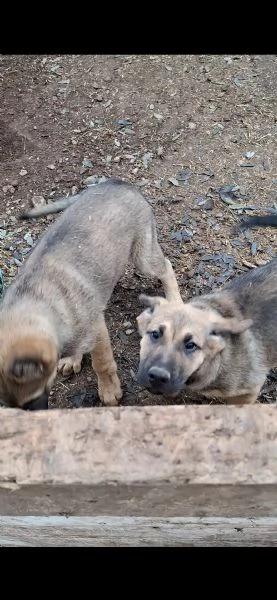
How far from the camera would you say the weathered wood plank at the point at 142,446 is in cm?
259

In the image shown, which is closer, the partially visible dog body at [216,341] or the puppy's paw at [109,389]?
the partially visible dog body at [216,341]

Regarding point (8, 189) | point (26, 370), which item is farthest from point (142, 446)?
point (8, 189)

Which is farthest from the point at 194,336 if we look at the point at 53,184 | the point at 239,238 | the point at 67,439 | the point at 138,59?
the point at 138,59

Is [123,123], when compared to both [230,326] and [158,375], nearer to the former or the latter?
[230,326]

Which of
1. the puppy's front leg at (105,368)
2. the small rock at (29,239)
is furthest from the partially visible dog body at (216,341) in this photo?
the small rock at (29,239)

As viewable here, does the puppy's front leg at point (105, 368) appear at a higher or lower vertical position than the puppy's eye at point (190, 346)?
lower

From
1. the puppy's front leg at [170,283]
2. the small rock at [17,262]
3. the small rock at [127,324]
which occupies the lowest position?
the small rock at [127,324]

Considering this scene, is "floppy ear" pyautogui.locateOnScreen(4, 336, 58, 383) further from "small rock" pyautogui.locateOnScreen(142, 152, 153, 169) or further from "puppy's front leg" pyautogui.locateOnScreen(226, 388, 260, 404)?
"small rock" pyautogui.locateOnScreen(142, 152, 153, 169)

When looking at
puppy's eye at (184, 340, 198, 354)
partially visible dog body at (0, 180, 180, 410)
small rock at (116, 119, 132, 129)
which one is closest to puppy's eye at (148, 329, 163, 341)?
puppy's eye at (184, 340, 198, 354)

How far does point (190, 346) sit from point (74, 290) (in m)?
0.94

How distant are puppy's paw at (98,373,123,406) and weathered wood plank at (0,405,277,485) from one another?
1.82 metres

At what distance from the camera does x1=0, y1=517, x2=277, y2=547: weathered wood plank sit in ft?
10.00

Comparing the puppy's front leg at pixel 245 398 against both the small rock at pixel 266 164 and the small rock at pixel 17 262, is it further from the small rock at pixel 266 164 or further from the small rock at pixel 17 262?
the small rock at pixel 266 164

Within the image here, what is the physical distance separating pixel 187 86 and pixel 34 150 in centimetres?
184
